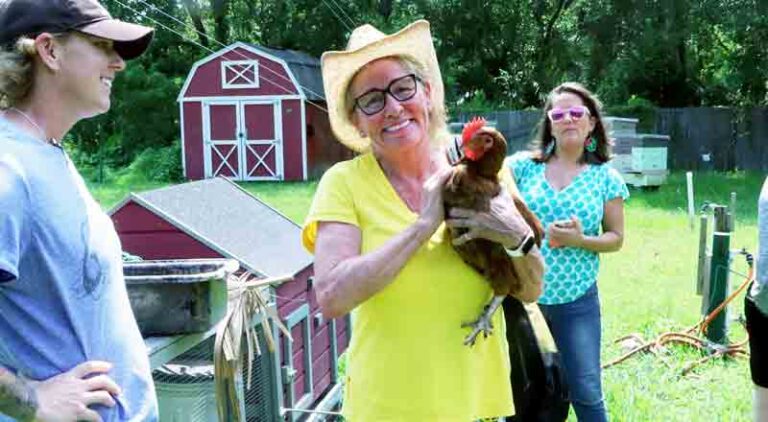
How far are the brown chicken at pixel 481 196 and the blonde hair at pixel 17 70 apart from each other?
934 mm

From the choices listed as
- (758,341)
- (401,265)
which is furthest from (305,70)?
(401,265)

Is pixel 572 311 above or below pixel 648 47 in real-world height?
below

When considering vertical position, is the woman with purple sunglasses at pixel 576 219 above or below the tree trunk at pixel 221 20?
below

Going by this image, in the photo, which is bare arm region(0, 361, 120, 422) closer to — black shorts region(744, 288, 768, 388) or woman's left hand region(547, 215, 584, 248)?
woman's left hand region(547, 215, 584, 248)

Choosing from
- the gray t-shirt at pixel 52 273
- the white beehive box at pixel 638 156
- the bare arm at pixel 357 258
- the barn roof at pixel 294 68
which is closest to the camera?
the gray t-shirt at pixel 52 273

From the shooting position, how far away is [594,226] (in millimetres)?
3312

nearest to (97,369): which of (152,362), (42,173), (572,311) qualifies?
(42,173)

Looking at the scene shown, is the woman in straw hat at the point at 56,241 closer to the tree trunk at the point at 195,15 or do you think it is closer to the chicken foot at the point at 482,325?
the chicken foot at the point at 482,325

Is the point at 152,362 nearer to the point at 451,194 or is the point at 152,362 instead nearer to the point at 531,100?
the point at 451,194

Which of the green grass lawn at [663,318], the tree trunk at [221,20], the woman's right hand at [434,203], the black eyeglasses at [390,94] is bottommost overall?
the green grass lawn at [663,318]

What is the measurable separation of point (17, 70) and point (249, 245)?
6.84ft

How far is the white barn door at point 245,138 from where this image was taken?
21016 millimetres

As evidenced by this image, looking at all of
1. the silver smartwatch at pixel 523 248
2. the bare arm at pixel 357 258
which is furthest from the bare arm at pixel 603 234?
the bare arm at pixel 357 258

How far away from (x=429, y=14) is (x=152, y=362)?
75.9ft
